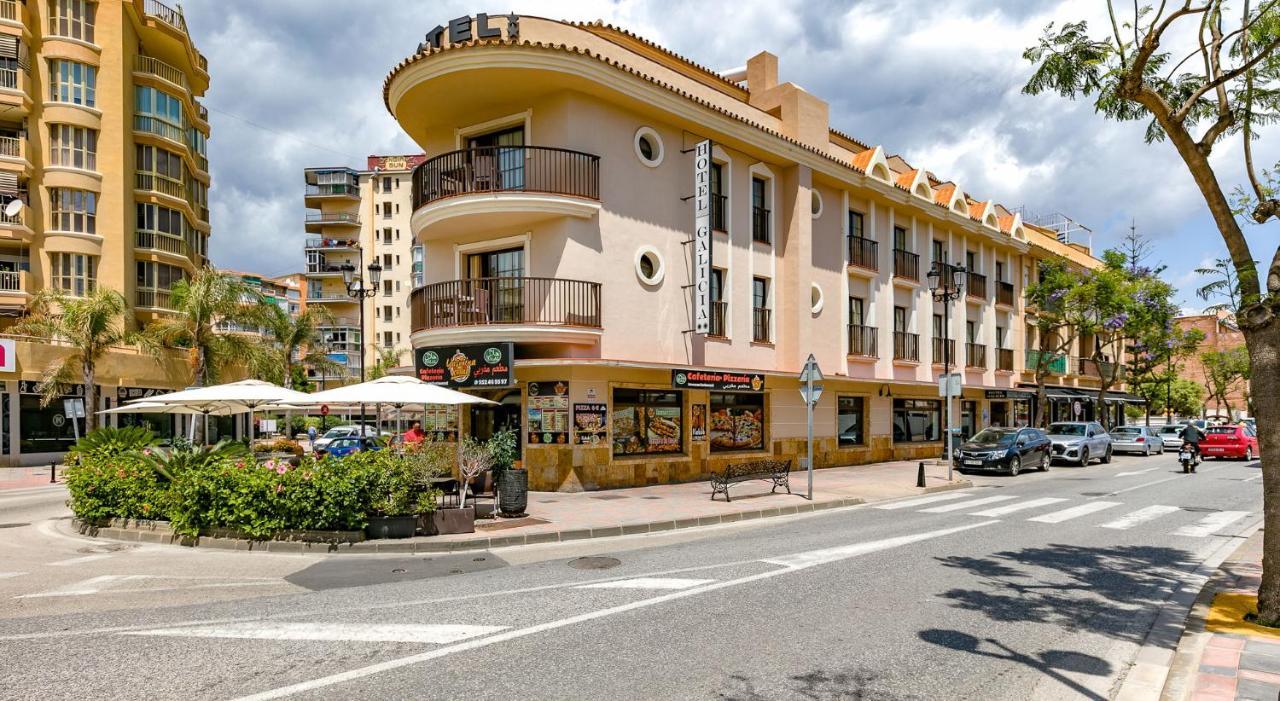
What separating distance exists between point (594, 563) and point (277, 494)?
480 cm

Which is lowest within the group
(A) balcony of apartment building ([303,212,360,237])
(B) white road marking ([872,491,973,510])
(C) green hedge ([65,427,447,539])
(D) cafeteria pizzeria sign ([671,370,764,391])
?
(B) white road marking ([872,491,973,510])

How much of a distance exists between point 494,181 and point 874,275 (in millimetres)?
14616

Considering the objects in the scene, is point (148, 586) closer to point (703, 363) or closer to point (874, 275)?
point (703, 363)

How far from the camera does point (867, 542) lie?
419 inches

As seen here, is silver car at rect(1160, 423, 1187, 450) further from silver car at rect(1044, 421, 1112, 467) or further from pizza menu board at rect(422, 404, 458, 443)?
pizza menu board at rect(422, 404, 458, 443)

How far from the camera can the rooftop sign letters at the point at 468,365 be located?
54.6 feet

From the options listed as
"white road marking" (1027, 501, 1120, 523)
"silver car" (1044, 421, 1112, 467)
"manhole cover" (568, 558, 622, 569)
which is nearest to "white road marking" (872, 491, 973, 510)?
"white road marking" (1027, 501, 1120, 523)

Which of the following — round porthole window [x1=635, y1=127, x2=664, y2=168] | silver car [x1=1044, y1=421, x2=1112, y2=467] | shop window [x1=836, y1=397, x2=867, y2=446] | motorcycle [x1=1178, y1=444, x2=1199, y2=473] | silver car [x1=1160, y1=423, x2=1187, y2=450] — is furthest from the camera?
silver car [x1=1160, y1=423, x2=1187, y2=450]

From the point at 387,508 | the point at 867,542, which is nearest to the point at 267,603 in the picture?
the point at 387,508

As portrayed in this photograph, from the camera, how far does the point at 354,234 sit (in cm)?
7181

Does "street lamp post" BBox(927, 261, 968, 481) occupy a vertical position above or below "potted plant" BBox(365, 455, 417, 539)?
above

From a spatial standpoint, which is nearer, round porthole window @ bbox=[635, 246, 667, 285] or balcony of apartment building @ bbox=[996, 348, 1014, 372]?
round porthole window @ bbox=[635, 246, 667, 285]

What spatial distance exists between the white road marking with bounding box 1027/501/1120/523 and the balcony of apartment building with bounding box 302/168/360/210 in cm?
6936

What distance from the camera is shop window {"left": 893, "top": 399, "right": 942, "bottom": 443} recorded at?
27828 millimetres
